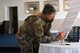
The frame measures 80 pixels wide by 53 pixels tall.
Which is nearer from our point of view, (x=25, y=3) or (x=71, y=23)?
(x=71, y=23)

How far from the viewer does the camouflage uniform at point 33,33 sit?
2549mm

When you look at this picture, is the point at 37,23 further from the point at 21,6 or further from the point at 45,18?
the point at 21,6

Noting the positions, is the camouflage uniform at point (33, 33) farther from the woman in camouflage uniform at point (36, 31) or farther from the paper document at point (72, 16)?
the paper document at point (72, 16)

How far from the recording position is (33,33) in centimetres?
268

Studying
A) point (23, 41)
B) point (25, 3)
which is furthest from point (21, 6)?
point (23, 41)

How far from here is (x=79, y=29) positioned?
102 inches

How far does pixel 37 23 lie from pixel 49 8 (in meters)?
0.24

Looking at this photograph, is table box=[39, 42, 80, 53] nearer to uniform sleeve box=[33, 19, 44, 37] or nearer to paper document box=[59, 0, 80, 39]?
uniform sleeve box=[33, 19, 44, 37]

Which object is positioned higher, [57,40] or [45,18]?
[45,18]

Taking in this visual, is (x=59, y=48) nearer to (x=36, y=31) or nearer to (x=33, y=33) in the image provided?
(x=36, y=31)

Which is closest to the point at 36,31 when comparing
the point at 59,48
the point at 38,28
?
the point at 38,28

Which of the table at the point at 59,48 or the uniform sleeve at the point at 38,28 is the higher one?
the uniform sleeve at the point at 38,28

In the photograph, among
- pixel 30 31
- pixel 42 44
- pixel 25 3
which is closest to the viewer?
pixel 42 44

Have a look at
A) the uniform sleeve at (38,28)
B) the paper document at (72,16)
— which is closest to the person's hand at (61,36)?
the paper document at (72,16)
